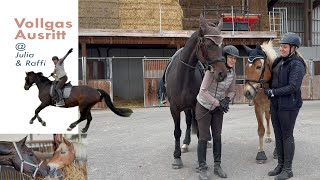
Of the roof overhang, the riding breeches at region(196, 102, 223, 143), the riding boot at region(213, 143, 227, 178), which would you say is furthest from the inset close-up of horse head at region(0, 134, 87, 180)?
the roof overhang

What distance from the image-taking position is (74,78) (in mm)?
2189

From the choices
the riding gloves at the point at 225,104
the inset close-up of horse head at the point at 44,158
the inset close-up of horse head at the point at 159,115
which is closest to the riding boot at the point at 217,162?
the inset close-up of horse head at the point at 159,115

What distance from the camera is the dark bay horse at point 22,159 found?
251cm

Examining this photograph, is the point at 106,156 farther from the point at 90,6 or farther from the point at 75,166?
the point at 90,6

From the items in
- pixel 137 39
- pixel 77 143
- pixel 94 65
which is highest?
pixel 137 39

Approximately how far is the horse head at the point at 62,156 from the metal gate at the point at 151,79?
1058 cm

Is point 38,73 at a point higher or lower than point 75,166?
higher

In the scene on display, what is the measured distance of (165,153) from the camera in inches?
219

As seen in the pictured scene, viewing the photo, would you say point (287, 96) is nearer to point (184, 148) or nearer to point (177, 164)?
point (177, 164)

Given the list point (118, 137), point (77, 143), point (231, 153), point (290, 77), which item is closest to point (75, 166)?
point (77, 143)

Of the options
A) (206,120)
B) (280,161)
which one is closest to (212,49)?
(206,120)

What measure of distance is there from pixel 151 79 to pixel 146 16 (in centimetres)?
298

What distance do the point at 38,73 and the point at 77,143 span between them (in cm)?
59

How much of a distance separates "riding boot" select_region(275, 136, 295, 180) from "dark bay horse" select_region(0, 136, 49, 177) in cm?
297
